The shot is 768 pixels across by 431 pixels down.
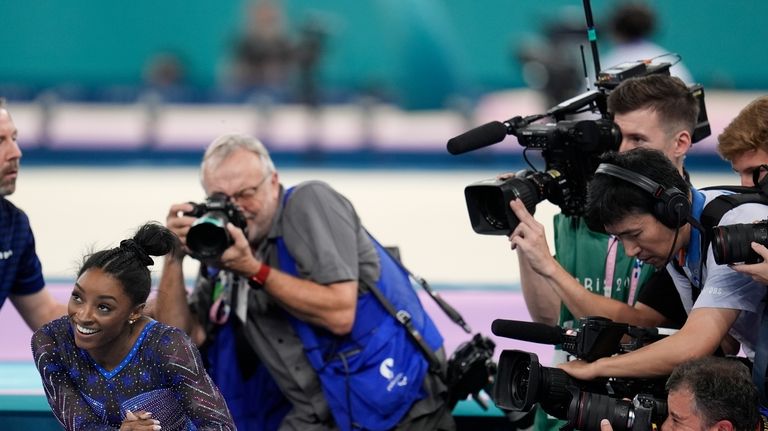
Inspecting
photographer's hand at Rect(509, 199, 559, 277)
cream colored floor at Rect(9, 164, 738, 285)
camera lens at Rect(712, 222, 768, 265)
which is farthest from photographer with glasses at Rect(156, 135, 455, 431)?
cream colored floor at Rect(9, 164, 738, 285)

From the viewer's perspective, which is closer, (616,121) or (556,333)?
(556,333)

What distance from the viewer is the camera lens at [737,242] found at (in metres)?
3.11

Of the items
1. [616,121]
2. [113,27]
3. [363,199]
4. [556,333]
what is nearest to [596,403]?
[556,333]

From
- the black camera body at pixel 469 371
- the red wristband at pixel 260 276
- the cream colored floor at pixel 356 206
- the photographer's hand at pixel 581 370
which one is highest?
the red wristband at pixel 260 276

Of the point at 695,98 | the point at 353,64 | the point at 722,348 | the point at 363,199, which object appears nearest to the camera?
the point at 722,348

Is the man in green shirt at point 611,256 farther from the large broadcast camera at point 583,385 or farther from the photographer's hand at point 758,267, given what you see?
the photographer's hand at point 758,267

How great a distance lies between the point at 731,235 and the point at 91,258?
1625 millimetres

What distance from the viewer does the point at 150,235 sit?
343 centimetres

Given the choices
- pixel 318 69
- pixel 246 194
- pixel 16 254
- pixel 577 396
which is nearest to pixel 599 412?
pixel 577 396

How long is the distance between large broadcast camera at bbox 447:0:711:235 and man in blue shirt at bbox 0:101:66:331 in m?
1.50

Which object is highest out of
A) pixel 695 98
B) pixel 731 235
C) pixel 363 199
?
pixel 695 98

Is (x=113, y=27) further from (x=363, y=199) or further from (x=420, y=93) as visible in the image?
(x=363, y=199)

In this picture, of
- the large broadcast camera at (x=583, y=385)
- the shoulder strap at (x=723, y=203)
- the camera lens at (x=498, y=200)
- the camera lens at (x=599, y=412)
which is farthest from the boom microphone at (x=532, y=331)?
the shoulder strap at (x=723, y=203)

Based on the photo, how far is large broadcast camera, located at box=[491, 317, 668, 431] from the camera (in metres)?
3.32
